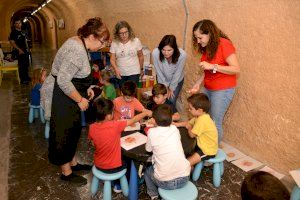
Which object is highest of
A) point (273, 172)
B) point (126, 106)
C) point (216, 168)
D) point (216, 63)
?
point (216, 63)

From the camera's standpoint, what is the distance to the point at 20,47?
710 centimetres

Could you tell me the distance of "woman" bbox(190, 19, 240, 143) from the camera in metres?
2.76

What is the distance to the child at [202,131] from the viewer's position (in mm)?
2513

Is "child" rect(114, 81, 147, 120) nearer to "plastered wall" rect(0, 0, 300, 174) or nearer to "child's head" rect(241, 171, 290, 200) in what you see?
"plastered wall" rect(0, 0, 300, 174)

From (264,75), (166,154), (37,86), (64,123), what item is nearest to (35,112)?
(37,86)

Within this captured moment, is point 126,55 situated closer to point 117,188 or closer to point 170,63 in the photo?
point 170,63

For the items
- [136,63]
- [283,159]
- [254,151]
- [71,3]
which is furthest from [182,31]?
[71,3]

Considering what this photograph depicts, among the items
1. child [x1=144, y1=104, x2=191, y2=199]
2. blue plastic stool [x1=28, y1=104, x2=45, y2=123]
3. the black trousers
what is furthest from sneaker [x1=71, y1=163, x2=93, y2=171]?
the black trousers

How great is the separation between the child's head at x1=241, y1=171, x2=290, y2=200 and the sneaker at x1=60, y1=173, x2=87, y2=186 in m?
1.98

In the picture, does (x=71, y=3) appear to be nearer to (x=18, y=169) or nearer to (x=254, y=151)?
(x=18, y=169)

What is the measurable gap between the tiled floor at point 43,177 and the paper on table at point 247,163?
0.22 feet

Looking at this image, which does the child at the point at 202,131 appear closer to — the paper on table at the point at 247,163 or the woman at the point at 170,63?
the paper on table at the point at 247,163

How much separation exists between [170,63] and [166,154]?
167cm

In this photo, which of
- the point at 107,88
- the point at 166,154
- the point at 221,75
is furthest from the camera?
the point at 107,88
